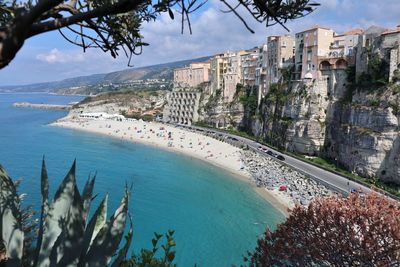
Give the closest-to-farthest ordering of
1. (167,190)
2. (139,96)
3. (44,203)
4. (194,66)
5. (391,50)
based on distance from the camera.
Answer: (44,203) < (391,50) < (167,190) < (194,66) < (139,96)

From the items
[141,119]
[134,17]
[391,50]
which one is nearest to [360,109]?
[391,50]

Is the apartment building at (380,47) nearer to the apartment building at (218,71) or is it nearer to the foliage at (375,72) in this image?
the foliage at (375,72)

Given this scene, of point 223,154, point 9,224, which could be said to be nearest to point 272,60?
point 223,154

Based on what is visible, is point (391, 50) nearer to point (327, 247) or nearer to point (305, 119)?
point (305, 119)

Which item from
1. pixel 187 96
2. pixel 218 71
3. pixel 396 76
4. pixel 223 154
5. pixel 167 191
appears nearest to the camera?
pixel 396 76

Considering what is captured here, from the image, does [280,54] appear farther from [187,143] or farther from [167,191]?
[167,191]

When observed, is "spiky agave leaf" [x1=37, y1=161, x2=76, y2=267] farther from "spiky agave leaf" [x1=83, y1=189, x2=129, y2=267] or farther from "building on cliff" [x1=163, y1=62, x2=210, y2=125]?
"building on cliff" [x1=163, y1=62, x2=210, y2=125]
